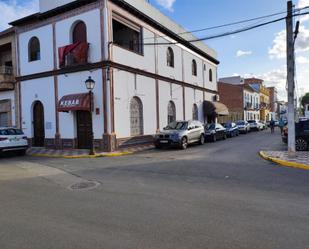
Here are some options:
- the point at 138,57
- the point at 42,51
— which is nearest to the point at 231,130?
the point at 138,57

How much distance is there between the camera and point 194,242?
4148mm

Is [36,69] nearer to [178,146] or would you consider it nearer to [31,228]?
[178,146]

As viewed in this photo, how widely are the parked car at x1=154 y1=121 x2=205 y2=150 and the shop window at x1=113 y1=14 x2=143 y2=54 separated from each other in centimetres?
574

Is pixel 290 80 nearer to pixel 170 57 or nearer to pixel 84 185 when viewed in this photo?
pixel 84 185

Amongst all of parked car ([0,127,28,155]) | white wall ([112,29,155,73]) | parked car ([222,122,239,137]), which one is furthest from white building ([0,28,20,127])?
parked car ([222,122,239,137])

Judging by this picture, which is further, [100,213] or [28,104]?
[28,104]

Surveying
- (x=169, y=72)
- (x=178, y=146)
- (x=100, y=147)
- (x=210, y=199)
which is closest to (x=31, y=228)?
(x=210, y=199)

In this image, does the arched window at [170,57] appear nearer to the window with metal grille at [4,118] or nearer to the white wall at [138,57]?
the white wall at [138,57]

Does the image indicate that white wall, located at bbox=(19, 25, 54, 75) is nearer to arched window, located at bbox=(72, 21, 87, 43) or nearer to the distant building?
arched window, located at bbox=(72, 21, 87, 43)

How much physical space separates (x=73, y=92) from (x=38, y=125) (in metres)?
4.39

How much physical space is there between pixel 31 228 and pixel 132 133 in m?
13.8

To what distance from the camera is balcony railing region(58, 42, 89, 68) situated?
1698 centimetres

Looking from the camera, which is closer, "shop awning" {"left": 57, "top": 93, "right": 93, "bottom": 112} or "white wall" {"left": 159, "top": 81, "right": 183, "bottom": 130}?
"shop awning" {"left": 57, "top": 93, "right": 93, "bottom": 112}

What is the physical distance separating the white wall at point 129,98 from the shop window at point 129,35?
226 centimetres
